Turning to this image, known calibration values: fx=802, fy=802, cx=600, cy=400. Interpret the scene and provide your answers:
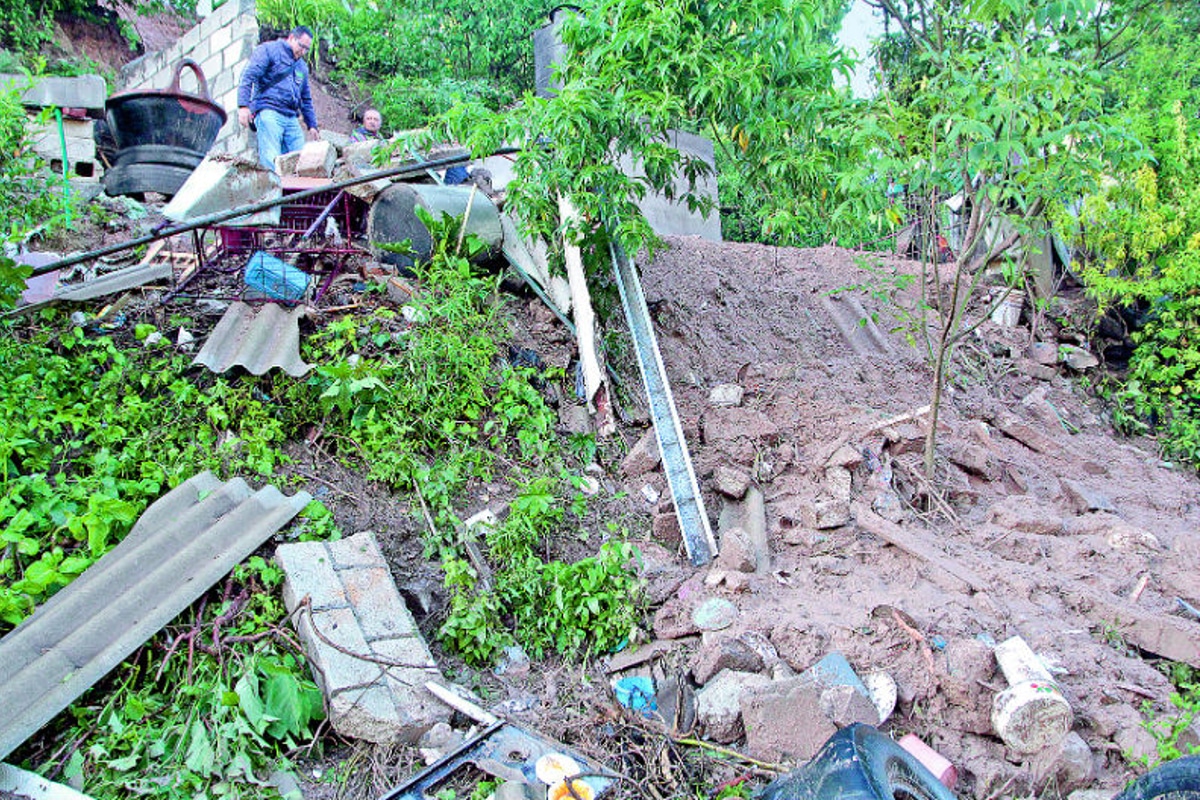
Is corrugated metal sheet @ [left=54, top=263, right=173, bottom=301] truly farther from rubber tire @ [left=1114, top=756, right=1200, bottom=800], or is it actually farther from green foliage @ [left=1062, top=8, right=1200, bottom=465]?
green foliage @ [left=1062, top=8, right=1200, bottom=465]

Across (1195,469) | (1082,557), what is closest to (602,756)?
(1082,557)

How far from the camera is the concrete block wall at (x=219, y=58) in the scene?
9.48m

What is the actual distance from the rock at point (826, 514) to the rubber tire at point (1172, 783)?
210 cm

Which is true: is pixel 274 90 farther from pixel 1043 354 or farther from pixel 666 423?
pixel 1043 354

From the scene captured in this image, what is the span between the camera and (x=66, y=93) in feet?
26.0

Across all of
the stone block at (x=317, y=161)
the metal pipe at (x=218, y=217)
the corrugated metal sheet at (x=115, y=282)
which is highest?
the stone block at (x=317, y=161)

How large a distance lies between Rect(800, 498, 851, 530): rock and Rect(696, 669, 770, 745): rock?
4.04 ft

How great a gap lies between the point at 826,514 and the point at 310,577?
8.61 feet

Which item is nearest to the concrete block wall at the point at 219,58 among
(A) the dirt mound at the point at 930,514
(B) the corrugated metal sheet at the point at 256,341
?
(B) the corrugated metal sheet at the point at 256,341

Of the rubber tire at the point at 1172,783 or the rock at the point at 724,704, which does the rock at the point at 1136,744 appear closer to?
the rubber tire at the point at 1172,783

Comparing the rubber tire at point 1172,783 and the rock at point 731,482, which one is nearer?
the rubber tire at point 1172,783

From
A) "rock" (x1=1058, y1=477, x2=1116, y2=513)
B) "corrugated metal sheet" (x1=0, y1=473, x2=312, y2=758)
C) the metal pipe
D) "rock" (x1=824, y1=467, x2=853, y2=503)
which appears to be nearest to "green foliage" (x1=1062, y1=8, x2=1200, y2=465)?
"rock" (x1=1058, y1=477, x2=1116, y2=513)

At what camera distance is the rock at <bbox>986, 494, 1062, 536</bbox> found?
4.36 meters

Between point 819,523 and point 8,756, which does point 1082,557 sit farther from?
→ point 8,756
